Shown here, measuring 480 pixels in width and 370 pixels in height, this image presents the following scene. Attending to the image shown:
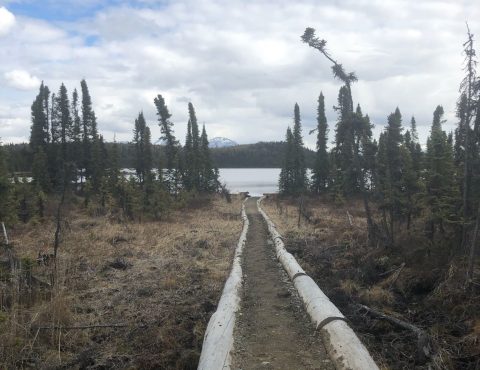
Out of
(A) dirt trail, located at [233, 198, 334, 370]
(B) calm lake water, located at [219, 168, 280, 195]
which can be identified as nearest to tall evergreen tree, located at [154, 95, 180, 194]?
(B) calm lake water, located at [219, 168, 280, 195]

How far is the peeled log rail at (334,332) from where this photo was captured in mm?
5559

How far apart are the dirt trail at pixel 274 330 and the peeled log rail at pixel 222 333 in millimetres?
194

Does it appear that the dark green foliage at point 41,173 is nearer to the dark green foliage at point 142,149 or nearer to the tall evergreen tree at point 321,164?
the dark green foliage at point 142,149

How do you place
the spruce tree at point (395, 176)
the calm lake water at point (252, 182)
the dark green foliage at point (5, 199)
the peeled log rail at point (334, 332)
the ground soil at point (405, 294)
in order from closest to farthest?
the peeled log rail at point (334, 332) < the ground soil at point (405, 294) < the dark green foliage at point (5, 199) < the spruce tree at point (395, 176) < the calm lake water at point (252, 182)

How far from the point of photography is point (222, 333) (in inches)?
259

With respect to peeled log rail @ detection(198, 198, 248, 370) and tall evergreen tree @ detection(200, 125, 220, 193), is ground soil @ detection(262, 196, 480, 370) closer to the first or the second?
peeled log rail @ detection(198, 198, 248, 370)

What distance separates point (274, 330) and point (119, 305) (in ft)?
12.5

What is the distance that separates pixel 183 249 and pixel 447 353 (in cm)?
1138

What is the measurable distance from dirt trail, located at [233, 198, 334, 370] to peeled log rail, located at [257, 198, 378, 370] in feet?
0.55

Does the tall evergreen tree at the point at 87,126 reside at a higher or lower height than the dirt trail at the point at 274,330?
higher

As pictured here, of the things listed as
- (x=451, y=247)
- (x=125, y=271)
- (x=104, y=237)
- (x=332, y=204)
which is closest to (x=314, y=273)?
(x=451, y=247)

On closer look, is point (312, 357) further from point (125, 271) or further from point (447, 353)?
point (125, 271)

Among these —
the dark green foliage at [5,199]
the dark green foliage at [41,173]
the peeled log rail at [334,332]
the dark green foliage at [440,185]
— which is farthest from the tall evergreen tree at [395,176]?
the dark green foliage at [41,173]

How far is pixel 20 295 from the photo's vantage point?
28.2ft
